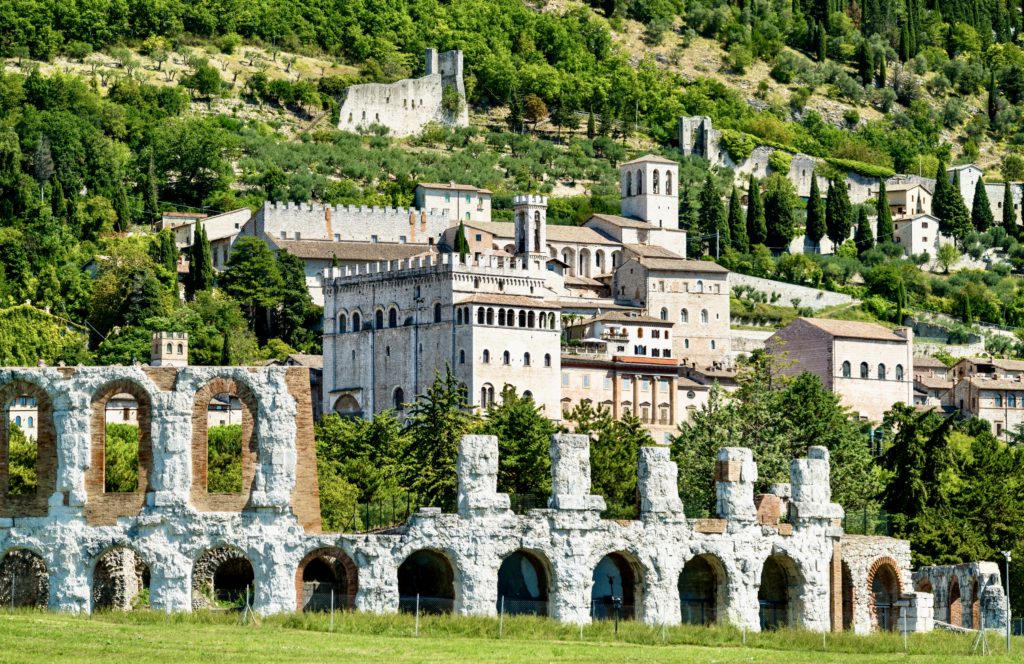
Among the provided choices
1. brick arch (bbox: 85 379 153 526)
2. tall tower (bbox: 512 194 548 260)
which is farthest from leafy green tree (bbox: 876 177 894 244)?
brick arch (bbox: 85 379 153 526)

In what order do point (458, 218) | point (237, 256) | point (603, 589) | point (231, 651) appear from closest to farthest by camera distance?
point (231, 651), point (603, 589), point (237, 256), point (458, 218)

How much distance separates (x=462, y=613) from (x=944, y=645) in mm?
11404

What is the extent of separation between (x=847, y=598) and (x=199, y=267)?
7456cm

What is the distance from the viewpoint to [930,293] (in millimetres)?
161375

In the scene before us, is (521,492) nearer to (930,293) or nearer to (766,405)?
(766,405)

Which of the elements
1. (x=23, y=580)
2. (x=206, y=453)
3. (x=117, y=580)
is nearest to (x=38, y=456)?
(x=23, y=580)

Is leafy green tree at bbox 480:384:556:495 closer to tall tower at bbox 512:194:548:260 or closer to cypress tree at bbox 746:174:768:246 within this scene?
tall tower at bbox 512:194:548:260

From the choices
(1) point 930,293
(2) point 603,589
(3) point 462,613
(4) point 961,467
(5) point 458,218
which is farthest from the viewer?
(1) point 930,293

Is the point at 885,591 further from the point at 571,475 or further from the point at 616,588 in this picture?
the point at 571,475

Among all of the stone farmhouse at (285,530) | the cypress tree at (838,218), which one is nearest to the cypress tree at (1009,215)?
the cypress tree at (838,218)

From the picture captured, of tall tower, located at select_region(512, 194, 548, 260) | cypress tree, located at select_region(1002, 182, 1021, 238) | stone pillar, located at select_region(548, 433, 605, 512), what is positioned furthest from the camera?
cypress tree, located at select_region(1002, 182, 1021, 238)

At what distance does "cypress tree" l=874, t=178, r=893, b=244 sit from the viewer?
170m

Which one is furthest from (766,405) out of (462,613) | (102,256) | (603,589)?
(102,256)

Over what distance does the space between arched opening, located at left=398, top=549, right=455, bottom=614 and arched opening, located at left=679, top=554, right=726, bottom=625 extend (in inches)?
235
